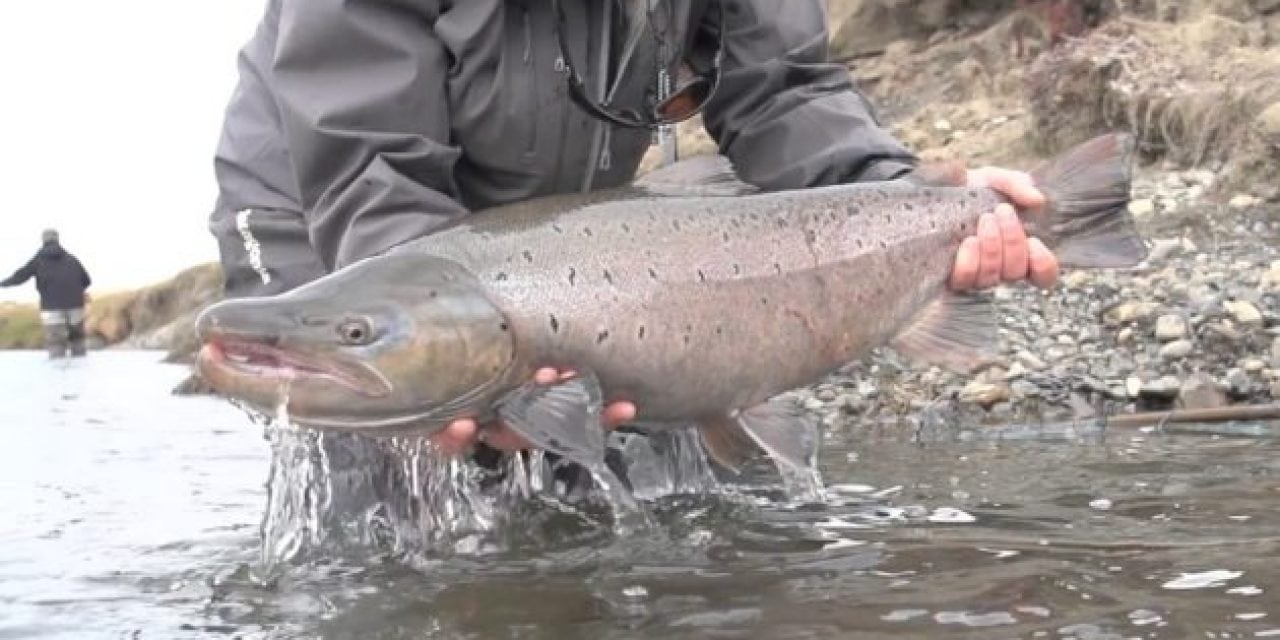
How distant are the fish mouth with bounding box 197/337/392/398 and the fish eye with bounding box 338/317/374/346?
4cm

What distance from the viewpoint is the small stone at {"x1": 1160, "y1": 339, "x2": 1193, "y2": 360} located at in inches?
238

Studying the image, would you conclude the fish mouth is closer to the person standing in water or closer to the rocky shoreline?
the rocky shoreline

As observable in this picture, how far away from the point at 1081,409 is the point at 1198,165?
3.13 m

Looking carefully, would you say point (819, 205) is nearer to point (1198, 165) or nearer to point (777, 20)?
point (777, 20)

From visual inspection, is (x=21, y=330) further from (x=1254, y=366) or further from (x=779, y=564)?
(x=779, y=564)

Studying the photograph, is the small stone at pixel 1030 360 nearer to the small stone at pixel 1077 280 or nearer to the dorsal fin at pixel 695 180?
the small stone at pixel 1077 280

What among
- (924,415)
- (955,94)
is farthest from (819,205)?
(955,94)

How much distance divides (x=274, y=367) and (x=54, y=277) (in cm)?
1781

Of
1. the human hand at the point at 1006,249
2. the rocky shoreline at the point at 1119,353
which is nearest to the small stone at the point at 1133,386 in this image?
the rocky shoreline at the point at 1119,353

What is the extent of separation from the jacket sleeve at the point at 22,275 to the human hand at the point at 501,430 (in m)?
17.6

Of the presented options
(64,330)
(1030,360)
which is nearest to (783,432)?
(1030,360)

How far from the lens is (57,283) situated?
1877 cm

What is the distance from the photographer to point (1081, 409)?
5.78 metres

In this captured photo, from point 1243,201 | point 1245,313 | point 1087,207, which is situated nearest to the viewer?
point 1087,207
